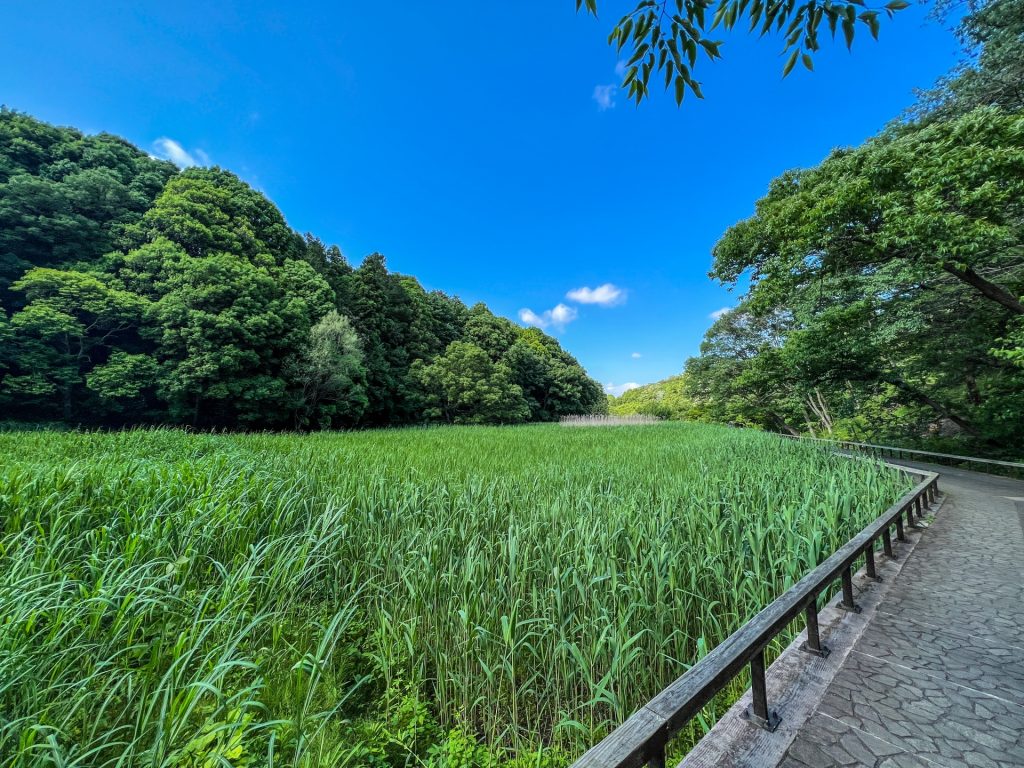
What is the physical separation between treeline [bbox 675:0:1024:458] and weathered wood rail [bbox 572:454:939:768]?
780 cm

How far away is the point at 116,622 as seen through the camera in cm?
179

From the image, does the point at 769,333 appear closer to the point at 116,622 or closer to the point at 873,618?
the point at 873,618

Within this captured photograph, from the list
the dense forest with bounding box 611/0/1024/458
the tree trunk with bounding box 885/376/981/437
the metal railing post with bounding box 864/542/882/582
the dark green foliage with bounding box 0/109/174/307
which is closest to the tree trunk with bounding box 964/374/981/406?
the dense forest with bounding box 611/0/1024/458

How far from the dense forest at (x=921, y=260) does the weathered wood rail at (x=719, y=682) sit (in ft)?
25.6

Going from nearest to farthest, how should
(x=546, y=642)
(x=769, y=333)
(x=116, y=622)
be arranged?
(x=116, y=622), (x=546, y=642), (x=769, y=333)

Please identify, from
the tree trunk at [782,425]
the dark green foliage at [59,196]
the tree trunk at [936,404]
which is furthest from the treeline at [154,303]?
the tree trunk at [782,425]

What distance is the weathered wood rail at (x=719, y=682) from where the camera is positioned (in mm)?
993

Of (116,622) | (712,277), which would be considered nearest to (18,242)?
(116,622)

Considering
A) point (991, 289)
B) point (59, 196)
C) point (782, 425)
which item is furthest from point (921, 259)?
point (59, 196)

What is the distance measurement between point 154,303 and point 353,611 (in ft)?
64.4

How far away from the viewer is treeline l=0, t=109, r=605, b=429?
549 inches

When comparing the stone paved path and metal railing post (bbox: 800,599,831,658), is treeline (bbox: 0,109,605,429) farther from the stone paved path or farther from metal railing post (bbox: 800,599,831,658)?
the stone paved path

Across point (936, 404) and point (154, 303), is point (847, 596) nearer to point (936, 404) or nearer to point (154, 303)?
point (936, 404)

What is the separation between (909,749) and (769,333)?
88.6ft
